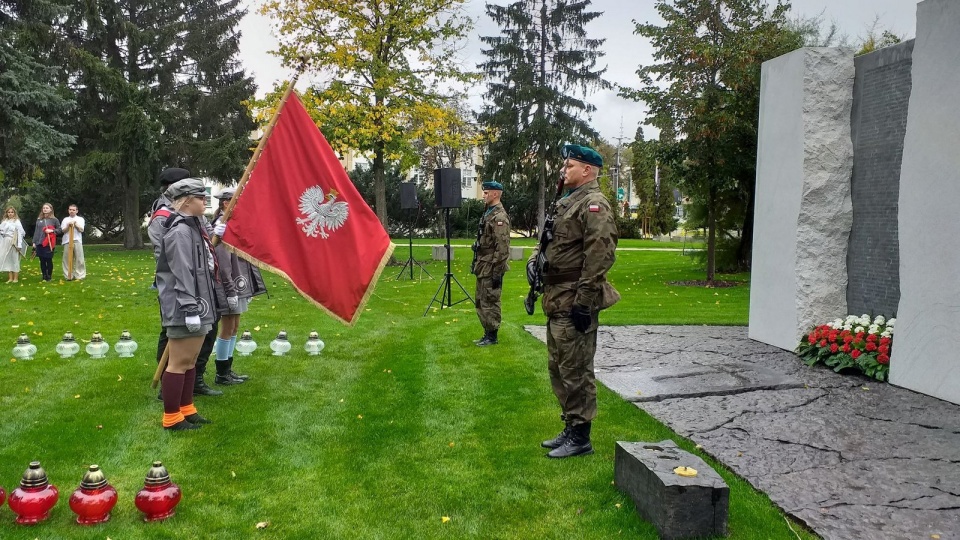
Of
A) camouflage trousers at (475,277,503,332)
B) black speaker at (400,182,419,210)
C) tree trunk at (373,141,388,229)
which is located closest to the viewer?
camouflage trousers at (475,277,503,332)

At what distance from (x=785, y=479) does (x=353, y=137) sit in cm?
1777

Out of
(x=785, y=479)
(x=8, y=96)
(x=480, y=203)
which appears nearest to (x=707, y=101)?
(x=785, y=479)

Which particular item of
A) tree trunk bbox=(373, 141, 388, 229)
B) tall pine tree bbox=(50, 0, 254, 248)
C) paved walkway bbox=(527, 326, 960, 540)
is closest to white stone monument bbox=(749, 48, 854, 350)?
paved walkway bbox=(527, 326, 960, 540)

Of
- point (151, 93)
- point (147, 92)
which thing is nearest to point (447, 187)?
point (147, 92)

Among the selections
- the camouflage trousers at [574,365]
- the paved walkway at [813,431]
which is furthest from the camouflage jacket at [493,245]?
the camouflage trousers at [574,365]

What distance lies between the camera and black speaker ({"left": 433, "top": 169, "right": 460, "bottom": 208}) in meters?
12.9

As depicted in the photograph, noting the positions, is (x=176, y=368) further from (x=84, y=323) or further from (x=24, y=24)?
(x=24, y=24)

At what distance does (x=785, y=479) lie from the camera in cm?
456

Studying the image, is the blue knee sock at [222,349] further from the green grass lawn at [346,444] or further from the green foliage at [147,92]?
the green foliage at [147,92]

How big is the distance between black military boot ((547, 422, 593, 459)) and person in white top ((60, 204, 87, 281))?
1541 cm

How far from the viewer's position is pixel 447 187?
12.9 m

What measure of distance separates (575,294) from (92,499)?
3.14 m

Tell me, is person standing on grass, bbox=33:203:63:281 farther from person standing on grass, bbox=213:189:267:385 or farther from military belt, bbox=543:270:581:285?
military belt, bbox=543:270:581:285

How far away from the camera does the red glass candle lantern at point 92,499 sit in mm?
3760
